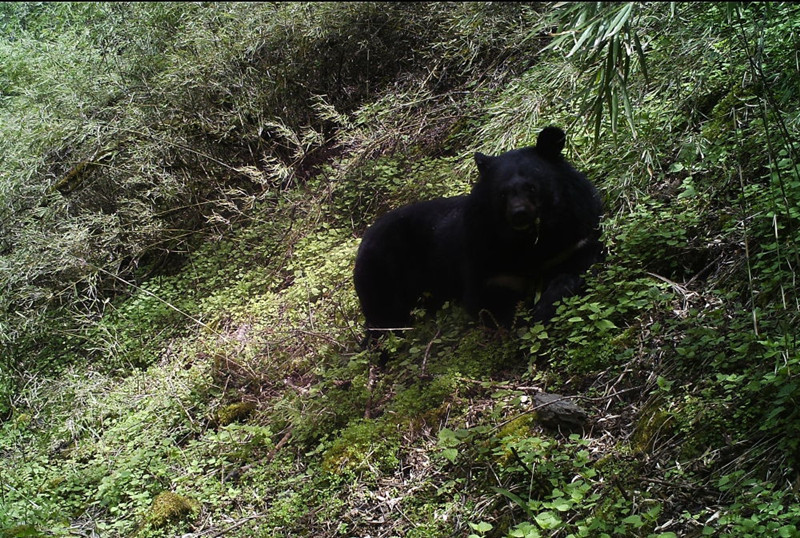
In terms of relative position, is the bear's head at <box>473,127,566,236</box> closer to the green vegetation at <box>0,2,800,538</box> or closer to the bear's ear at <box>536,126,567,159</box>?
the bear's ear at <box>536,126,567,159</box>

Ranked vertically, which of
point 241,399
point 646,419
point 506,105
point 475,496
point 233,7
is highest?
point 233,7

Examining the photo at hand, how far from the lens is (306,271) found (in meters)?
6.58

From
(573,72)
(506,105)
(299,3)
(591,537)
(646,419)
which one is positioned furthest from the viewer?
(299,3)

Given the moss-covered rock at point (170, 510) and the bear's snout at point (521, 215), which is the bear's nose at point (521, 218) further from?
the moss-covered rock at point (170, 510)

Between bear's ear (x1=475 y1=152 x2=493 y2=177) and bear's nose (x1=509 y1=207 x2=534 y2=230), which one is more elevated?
bear's ear (x1=475 y1=152 x2=493 y2=177)

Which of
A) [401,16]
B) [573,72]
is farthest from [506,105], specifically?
[401,16]

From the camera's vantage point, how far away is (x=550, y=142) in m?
4.40

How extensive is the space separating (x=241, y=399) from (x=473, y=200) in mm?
2586

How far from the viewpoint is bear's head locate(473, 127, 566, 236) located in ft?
13.8

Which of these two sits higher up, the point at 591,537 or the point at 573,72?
the point at 573,72

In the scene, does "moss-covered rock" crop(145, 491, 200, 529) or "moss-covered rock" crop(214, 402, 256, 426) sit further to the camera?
"moss-covered rock" crop(214, 402, 256, 426)

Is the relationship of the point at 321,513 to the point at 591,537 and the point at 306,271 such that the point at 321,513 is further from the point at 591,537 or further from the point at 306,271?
the point at 306,271

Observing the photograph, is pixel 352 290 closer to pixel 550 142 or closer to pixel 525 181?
pixel 525 181

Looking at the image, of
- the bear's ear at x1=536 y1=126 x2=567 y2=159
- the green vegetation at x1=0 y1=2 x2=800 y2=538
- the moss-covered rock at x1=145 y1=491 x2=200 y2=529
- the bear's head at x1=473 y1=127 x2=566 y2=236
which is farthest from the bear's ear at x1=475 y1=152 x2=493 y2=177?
the moss-covered rock at x1=145 y1=491 x2=200 y2=529
